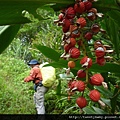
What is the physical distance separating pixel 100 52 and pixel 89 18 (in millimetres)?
68

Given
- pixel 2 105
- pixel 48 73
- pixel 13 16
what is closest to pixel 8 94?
pixel 2 105

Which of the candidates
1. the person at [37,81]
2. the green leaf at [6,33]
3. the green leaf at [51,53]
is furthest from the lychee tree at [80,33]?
the person at [37,81]

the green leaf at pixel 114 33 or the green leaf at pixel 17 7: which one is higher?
the green leaf at pixel 17 7

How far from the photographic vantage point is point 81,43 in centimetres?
58

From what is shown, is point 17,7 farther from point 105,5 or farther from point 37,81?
point 37,81

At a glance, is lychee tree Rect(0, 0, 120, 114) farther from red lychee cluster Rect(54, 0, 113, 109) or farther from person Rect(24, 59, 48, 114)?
person Rect(24, 59, 48, 114)

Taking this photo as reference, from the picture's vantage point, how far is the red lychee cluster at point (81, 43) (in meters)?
0.55

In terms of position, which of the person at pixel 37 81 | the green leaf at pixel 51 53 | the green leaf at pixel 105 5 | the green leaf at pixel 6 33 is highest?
the green leaf at pixel 105 5

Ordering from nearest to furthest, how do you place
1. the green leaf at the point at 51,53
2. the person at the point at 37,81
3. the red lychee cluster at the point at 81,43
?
the red lychee cluster at the point at 81,43 < the green leaf at the point at 51,53 < the person at the point at 37,81

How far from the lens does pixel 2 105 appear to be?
5102mm

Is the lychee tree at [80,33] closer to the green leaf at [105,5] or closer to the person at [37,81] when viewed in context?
the green leaf at [105,5]

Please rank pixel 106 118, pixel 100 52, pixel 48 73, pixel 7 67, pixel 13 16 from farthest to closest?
pixel 7 67 < pixel 48 73 < pixel 106 118 < pixel 13 16 < pixel 100 52

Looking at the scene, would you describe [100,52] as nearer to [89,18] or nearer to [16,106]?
[89,18]

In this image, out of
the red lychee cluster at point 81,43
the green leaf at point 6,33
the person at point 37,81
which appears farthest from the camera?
the person at point 37,81
